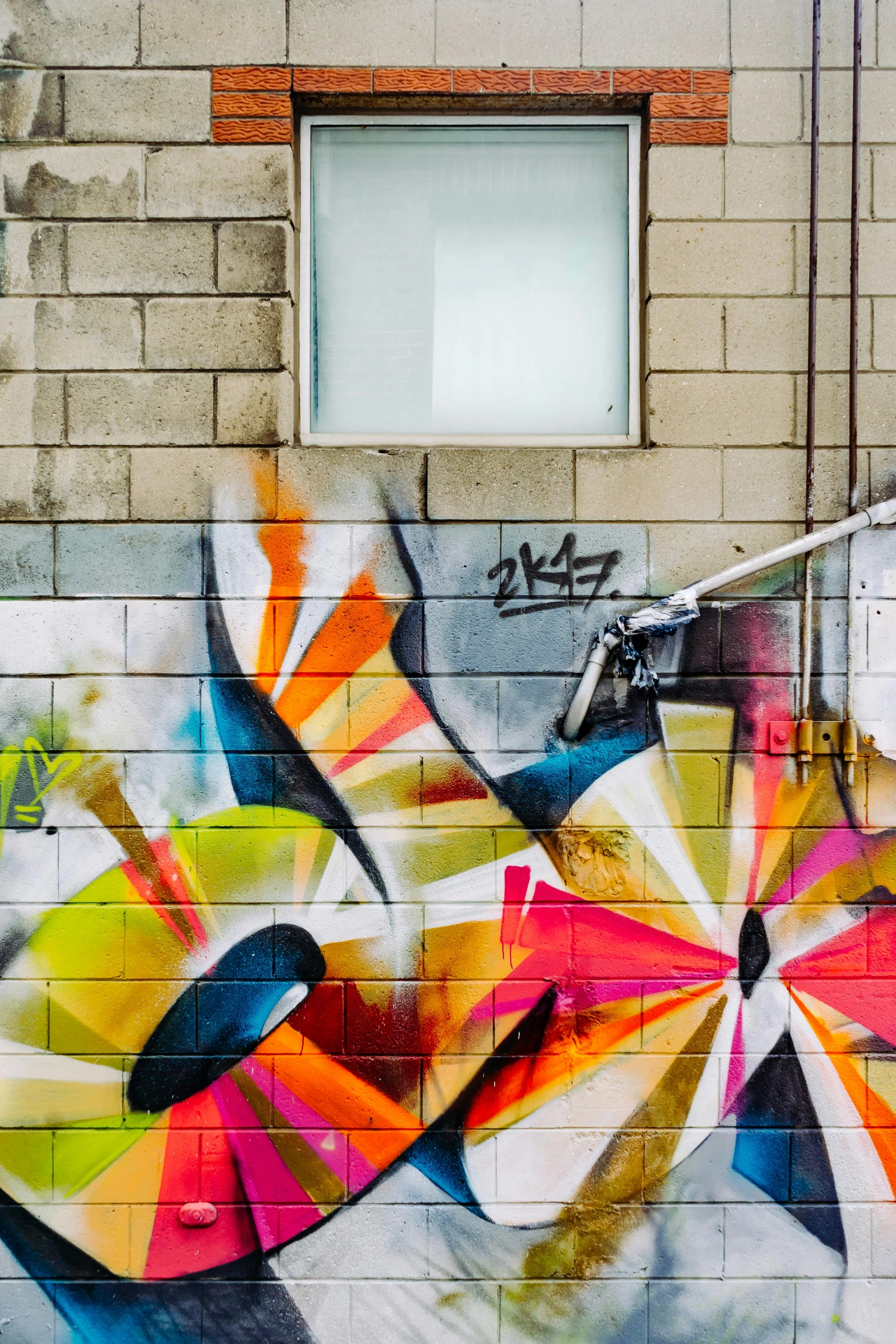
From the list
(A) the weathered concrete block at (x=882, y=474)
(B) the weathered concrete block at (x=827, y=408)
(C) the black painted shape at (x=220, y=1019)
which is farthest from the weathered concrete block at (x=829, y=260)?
(C) the black painted shape at (x=220, y=1019)

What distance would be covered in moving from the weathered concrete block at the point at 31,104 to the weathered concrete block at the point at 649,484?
1974 millimetres

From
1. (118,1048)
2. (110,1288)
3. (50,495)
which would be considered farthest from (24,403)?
(110,1288)

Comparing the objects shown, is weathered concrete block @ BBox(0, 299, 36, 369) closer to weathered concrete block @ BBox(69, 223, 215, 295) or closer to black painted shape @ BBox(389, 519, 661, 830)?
weathered concrete block @ BBox(69, 223, 215, 295)

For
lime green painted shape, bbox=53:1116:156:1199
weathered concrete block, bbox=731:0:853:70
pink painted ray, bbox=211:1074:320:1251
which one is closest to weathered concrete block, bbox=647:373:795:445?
weathered concrete block, bbox=731:0:853:70

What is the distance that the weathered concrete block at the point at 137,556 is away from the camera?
8.52 feet

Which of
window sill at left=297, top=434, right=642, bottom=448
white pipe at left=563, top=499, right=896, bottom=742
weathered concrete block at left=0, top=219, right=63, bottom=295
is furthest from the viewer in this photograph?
window sill at left=297, top=434, right=642, bottom=448

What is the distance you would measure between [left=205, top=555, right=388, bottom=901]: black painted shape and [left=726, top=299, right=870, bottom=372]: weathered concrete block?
1.83 metres

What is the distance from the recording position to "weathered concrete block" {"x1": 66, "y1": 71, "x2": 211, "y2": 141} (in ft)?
8.50

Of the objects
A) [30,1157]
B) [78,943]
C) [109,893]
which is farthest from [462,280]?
[30,1157]

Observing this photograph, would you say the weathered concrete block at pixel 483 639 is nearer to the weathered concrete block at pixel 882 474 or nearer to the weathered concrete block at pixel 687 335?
the weathered concrete block at pixel 687 335

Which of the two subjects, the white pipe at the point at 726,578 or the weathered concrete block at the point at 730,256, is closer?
the white pipe at the point at 726,578

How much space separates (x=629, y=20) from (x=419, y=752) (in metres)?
2.41

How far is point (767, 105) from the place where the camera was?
8.53 feet

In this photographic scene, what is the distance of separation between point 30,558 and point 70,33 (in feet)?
5.46
